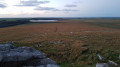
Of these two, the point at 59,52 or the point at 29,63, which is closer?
the point at 29,63

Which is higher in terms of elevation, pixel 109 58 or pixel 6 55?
pixel 6 55

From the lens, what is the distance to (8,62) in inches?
360

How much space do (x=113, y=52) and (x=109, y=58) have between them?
256cm

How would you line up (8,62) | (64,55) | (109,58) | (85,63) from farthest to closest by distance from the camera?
(64,55) < (109,58) < (85,63) < (8,62)

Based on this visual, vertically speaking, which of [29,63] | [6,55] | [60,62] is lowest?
[60,62]

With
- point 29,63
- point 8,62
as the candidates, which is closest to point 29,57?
point 29,63

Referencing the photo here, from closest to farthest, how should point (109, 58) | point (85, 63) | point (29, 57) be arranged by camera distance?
point (29, 57), point (85, 63), point (109, 58)

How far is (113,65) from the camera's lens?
15789 mm

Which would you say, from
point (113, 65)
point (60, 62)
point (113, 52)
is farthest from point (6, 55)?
point (113, 52)

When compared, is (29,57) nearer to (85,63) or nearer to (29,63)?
(29,63)

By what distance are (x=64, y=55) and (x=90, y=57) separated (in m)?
3.80

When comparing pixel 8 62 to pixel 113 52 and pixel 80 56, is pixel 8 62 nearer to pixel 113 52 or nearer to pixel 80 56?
pixel 80 56

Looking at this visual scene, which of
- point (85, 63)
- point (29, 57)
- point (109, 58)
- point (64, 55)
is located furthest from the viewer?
point (64, 55)

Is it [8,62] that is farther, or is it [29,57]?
[29,57]
